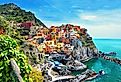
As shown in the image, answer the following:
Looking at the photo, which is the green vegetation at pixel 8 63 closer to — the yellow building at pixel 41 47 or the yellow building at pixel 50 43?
the yellow building at pixel 41 47

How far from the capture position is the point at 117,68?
84500mm

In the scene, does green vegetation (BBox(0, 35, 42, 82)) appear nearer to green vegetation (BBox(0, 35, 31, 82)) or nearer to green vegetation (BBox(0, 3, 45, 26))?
green vegetation (BBox(0, 35, 31, 82))

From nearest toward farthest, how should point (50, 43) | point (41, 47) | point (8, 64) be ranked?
point (8, 64) → point (41, 47) → point (50, 43)

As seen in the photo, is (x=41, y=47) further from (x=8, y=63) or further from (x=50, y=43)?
(x=8, y=63)

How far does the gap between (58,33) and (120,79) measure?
4246cm

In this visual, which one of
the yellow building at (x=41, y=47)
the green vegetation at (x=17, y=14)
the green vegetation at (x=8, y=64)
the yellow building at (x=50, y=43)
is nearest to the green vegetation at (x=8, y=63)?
the green vegetation at (x=8, y=64)

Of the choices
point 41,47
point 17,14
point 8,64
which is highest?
point 17,14

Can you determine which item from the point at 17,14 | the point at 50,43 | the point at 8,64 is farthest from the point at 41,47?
the point at 8,64

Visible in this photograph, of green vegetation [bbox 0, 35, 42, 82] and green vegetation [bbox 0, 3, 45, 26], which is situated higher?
green vegetation [bbox 0, 3, 45, 26]

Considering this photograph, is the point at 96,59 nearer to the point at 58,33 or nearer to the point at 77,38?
the point at 77,38

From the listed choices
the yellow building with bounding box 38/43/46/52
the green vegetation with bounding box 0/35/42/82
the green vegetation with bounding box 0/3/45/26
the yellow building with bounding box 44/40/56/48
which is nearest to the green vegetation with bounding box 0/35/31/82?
the green vegetation with bounding box 0/35/42/82

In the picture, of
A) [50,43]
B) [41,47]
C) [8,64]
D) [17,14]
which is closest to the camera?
[8,64]

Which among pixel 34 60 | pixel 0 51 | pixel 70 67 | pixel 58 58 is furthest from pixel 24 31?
pixel 0 51

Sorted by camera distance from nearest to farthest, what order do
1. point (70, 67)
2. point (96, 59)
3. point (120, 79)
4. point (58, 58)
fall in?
point (120, 79)
point (70, 67)
point (58, 58)
point (96, 59)
